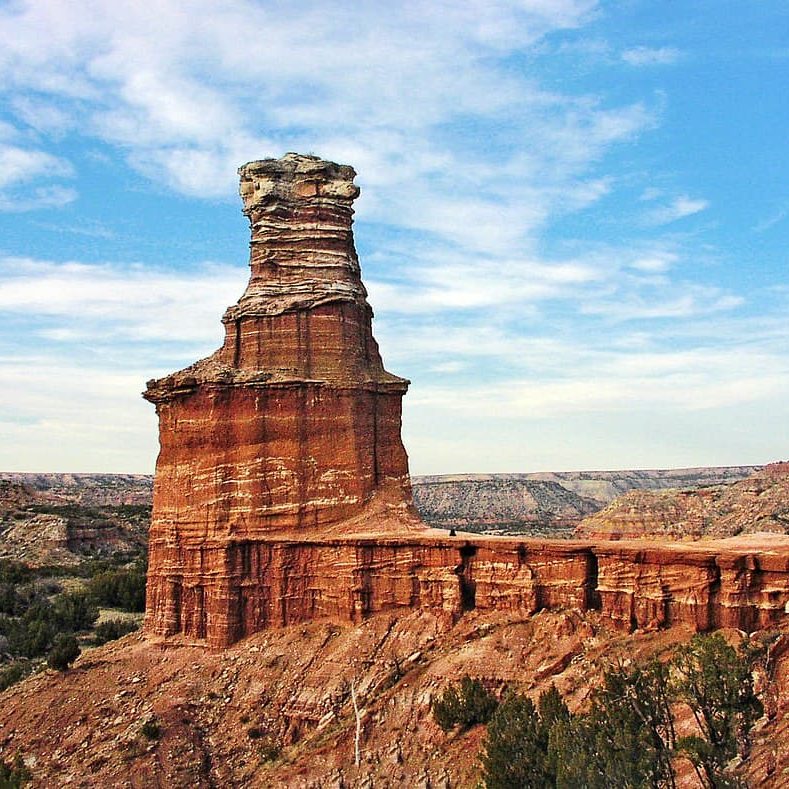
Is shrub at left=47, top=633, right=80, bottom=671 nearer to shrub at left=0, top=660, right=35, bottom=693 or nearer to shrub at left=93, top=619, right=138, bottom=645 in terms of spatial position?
shrub at left=0, top=660, right=35, bottom=693

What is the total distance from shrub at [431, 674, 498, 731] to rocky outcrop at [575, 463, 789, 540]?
42.3m

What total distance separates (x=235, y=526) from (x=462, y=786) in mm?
13196

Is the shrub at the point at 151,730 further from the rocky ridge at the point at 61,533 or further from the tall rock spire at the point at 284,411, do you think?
the rocky ridge at the point at 61,533

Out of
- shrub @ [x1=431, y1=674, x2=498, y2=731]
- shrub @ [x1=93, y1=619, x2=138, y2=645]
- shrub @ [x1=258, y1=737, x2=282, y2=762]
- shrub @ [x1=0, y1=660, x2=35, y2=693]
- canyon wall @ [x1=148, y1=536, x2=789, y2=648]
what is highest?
canyon wall @ [x1=148, y1=536, x2=789, y2=648]

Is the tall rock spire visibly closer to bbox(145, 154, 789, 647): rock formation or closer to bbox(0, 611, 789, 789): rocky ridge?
bbox(145, 154, 789, 647): rock formation

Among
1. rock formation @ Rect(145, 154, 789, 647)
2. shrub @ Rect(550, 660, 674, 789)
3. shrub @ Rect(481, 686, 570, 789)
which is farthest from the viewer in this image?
rock formation @ Rect(145, 154, 789, 647)

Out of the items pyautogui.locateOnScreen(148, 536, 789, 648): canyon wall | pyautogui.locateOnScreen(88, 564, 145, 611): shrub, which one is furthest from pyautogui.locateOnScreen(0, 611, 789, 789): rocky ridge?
pyautogui.locateOnScreen(88, 564, 145, 611): shrub

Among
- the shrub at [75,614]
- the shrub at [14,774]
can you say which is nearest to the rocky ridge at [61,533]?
the shrub at [75,614]

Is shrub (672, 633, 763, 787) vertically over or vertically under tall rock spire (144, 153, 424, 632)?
under

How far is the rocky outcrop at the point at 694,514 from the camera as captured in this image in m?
65.8

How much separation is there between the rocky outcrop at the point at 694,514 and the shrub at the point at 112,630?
36.6m

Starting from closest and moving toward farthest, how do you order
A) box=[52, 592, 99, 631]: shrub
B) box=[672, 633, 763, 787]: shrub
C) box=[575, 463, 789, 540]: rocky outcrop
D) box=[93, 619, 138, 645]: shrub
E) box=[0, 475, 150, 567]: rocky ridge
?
box=[672, 633, 763, 787]: shrub → box=[93, 619, 138, 645]: shrub → box=[52, 592, 99, 631]: shrub → box=[575, 463, 789, 540]: rocky outcrop → box=[0, 475, 150, 567]: rocky ridge

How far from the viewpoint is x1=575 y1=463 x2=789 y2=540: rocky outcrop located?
216 feet

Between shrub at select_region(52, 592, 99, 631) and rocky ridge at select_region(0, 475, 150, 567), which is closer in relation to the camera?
shrub at select_region(52, 592, 99, 631)
